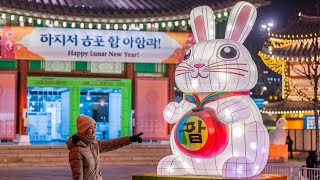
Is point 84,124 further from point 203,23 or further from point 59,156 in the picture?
point 59,156

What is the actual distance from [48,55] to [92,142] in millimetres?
16441

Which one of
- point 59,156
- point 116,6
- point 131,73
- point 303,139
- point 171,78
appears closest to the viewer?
point 59,156

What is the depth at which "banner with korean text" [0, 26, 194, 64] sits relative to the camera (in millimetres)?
24188

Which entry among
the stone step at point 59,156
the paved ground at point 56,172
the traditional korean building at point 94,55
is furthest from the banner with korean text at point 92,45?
the paved ground at point 56,172

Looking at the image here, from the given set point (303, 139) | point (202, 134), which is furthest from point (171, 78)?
point (202, 134)

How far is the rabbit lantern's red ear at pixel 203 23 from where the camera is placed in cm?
1248

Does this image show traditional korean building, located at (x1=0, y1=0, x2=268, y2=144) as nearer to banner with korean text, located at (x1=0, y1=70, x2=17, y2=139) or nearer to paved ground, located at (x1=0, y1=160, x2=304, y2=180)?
banner with korean text, located at (x1=0, y1=70, x2=17, y2=139)

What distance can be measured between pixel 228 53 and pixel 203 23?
104 centimetres

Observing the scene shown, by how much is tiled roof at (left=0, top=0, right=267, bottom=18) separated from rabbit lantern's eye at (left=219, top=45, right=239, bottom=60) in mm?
12778

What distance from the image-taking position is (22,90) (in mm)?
Result: 24406

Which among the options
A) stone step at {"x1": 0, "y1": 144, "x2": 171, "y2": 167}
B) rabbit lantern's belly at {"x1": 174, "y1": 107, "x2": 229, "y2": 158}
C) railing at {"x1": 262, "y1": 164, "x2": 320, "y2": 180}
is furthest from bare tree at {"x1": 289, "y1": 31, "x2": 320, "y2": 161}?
rabbit lantern's belly at {"x1": 174, "y1": 107, "x2": 229, "y2": 158}

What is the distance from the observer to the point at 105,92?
27844 millimetres

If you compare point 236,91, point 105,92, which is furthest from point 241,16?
point 105,92

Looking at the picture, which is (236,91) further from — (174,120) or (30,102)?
(30,102)
